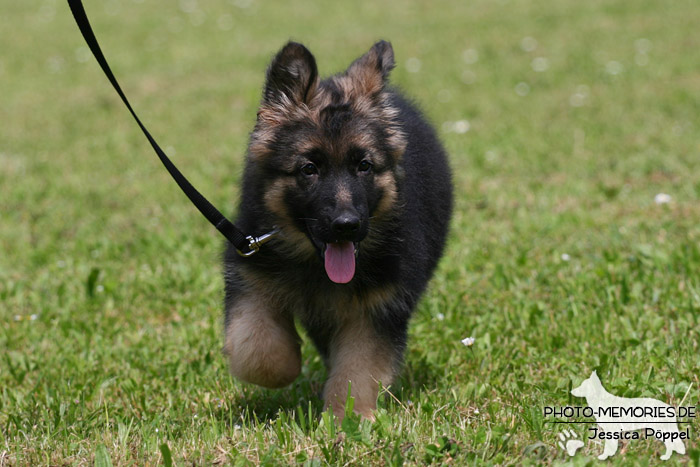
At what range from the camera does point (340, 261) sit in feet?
10.7

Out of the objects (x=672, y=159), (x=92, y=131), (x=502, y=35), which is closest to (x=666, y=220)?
(x=672, y=159)

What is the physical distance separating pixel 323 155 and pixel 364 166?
0.18 m

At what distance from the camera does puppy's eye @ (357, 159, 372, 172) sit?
3.34 m

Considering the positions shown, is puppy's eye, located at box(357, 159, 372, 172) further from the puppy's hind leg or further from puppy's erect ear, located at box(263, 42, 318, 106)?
the puppy's hind leg

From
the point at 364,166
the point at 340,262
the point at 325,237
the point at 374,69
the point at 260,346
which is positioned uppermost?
the point at 374,69

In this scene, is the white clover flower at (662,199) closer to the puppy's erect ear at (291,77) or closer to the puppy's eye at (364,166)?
the puppy's eye at (364,166)

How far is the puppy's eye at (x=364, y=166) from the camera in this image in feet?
11.0

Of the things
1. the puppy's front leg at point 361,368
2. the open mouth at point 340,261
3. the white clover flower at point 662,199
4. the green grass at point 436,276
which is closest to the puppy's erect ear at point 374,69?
the open mouth at point 340,261

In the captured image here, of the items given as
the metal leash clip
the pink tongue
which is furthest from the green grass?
the metal leash clip

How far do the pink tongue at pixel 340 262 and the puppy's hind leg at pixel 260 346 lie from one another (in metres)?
0.44

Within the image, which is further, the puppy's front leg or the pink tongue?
the puppy's front leg

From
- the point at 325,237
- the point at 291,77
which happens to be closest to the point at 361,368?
the point at 325,237

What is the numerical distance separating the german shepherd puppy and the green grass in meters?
0.28

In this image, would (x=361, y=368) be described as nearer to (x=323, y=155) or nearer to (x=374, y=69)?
(x=323, y=155)
